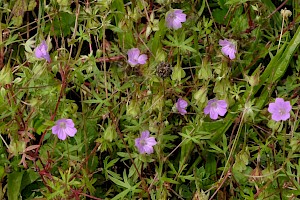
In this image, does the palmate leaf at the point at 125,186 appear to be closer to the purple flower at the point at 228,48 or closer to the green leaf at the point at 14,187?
the green leaf at the point at 14,187

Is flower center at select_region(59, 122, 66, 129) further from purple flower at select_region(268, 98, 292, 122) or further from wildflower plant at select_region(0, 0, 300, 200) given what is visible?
purple flower at select_region(268, 98, 292, 122)

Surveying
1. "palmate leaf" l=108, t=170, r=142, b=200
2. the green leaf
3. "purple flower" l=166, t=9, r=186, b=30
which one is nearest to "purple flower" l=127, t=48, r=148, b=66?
"purple flower" l=166, t=9, r=186, b=30

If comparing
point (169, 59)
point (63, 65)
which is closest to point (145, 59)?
point (169, 59)

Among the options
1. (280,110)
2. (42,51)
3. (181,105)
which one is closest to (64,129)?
(42,51)

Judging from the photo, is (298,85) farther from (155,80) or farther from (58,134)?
(58,134)

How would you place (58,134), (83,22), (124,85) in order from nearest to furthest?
(58,134) < (124,85) < (83,22)

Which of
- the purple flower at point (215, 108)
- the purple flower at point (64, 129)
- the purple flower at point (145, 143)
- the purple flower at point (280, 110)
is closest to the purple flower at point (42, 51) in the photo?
the purple flower at point (64, 129)
